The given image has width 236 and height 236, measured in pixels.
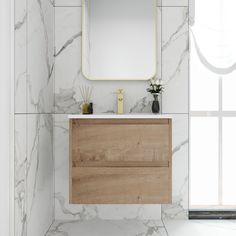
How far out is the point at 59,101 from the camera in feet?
9.37

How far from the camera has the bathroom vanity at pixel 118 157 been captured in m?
2.36

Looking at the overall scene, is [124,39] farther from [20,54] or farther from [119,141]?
[20,54]

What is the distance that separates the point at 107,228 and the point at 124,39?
1.39 meters

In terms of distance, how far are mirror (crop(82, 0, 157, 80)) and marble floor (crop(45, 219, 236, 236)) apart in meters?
1.08

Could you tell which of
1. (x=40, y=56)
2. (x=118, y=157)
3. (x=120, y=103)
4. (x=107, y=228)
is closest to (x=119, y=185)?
(x=118, y=157)

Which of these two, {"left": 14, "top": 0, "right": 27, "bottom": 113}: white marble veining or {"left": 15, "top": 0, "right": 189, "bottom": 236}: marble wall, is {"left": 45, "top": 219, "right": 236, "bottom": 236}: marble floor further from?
{"left": 14, "top": 0, "right": 27, "bottom": 113}: white marble veining

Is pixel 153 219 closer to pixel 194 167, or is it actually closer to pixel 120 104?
pixel 194 167

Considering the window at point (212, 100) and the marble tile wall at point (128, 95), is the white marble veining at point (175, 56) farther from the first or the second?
the window at point (212, 100)

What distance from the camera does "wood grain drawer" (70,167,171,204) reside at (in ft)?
7.74

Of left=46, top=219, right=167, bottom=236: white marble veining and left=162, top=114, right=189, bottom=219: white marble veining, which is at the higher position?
left=162, top=114, right=189, bottom=219: white marble veining

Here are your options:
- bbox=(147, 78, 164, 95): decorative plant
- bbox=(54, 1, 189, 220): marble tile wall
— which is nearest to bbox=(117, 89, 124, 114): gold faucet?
bbox=(54, 1, 189, 220): marble tile wall

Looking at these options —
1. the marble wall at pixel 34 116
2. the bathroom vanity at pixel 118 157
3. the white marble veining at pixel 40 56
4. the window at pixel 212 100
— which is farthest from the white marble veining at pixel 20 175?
the window at pixel 212 100

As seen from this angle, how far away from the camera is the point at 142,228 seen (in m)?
2.63

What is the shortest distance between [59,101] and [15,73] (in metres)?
0.97
